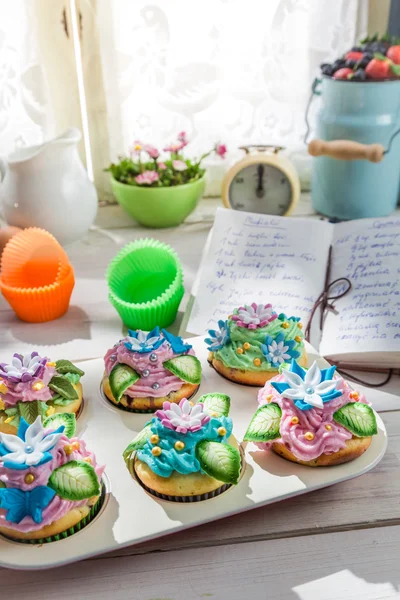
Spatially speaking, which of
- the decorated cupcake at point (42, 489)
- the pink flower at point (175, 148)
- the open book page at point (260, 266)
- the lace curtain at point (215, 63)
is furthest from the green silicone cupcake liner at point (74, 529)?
the lace curtain at point (215, 63)

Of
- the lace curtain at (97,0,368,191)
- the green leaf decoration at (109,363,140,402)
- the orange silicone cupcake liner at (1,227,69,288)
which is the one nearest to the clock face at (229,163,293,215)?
the lace curtain at (97,0,368,191)

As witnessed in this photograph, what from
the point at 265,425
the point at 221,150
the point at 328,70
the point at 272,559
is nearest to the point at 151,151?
the point at 221,150

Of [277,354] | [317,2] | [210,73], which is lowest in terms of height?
[277,354]

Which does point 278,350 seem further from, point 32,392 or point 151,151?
point 151,151

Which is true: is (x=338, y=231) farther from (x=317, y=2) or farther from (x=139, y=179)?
(x=317, y=2)

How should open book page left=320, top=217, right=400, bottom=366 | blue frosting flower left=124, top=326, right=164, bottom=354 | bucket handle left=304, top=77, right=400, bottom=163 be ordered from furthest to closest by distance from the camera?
bucket handle left=304, top=77, right=400, bottom=163 < open book page left=320, top=217, right=400, bottom=366 < blue frosting flower left=124, top=326, right=164, bottom=354

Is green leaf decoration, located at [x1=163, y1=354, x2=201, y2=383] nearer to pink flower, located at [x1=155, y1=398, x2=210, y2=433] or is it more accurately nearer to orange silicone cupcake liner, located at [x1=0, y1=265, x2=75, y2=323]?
pink flower, located at [x1=155, y1=398, x2=210, y2=433]

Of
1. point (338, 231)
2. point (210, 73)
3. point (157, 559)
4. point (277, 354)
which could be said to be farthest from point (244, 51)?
point (157, 559)
